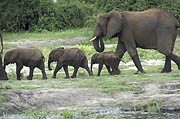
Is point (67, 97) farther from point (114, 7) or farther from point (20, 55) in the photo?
point (114, 7)

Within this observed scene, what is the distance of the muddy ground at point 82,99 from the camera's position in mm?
10469

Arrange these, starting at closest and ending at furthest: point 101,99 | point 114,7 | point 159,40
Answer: point 101,99
point 159,40
point 114,7

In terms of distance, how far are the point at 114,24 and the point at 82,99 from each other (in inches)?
191

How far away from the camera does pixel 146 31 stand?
615 inches

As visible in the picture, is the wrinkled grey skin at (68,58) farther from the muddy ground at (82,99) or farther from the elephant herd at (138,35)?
the muddy ground at (82,99)

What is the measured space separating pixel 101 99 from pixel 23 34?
18.7 m

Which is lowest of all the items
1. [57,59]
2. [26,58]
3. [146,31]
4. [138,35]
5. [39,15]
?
[39,15]

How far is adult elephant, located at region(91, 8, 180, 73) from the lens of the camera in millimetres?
15500

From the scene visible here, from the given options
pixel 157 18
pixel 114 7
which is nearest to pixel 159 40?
pixel 157 18

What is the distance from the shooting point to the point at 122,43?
15.9 m

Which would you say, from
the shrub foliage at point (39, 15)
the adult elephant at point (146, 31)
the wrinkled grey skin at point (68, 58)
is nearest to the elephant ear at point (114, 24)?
the adult elephant at point (146, 31)

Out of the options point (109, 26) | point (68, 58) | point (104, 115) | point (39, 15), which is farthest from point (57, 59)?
point (39, 15)

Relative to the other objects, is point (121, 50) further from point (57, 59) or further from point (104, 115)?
point (104, 115)

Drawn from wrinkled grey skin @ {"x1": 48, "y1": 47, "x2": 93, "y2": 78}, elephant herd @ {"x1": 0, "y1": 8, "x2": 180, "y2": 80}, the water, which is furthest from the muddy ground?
elephant herd @ {"x1": 0, "y1": 8, "x2": 180, "y2": 80}
